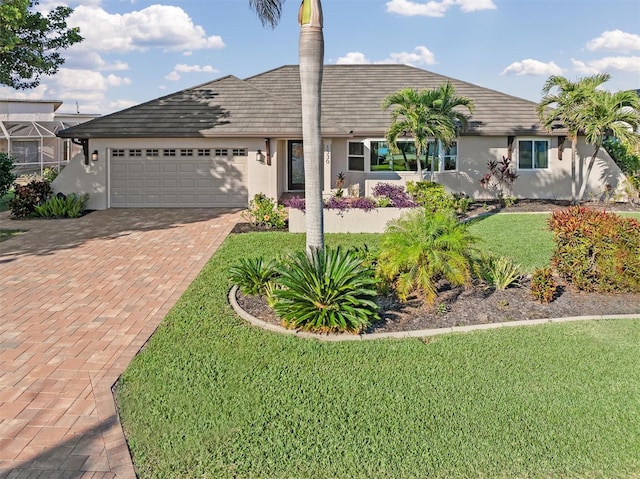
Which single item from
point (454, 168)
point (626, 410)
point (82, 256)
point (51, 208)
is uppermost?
point (454, 168)

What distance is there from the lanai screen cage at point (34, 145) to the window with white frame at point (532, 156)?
25811 millimetres

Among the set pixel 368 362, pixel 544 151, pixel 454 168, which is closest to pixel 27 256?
pixel 368 362

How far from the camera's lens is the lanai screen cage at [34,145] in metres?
33.6

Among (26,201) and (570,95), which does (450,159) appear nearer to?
(570,95)

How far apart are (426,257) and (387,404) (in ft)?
10.5

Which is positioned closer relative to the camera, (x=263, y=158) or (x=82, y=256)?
(x=82, y=256)

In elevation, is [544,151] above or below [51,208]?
above

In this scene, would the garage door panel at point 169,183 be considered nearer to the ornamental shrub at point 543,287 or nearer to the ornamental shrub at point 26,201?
the ornamental shrub at point 26,201

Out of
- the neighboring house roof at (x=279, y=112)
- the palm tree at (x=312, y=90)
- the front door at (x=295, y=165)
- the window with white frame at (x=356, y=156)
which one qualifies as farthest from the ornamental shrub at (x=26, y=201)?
the palm tree at (x=312, y=90)

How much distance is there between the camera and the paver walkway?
15.1 feet

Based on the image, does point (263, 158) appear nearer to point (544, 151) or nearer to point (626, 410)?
point (544, 151)

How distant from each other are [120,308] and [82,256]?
4.23 metres

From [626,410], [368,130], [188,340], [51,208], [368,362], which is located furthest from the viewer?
[368,130]

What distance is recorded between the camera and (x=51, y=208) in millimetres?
17406
